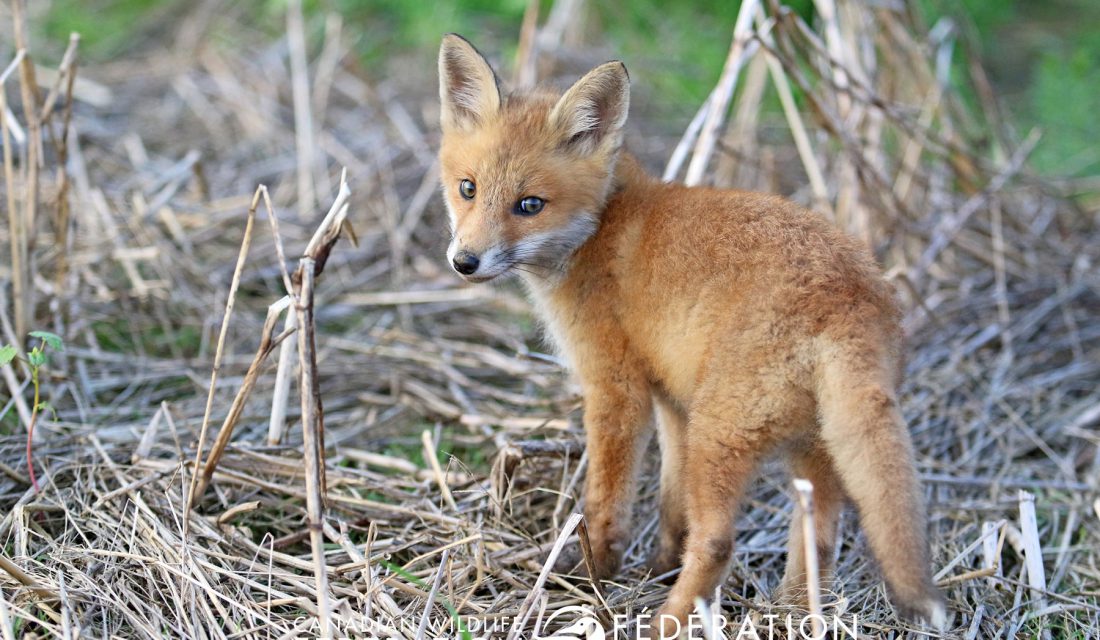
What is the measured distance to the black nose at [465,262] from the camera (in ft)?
12.1

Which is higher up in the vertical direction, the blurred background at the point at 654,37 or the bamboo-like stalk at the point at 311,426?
the bamboo-like stalk at the point at 311,426

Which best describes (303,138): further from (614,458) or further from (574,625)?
(574,625)

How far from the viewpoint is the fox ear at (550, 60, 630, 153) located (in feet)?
13.1

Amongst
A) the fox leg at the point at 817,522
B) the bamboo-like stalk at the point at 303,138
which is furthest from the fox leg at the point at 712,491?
the bamboo-like stalk at the point at 303,138

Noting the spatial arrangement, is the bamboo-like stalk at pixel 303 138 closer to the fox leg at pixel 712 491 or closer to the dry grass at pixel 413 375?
the dry grass at pixel 413 375

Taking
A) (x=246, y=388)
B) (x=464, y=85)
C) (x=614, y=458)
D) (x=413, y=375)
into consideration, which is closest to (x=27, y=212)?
(x=246, y=388)

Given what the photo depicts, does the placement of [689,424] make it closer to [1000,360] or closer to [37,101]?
[1000,360]

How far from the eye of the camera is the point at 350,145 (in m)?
8.10

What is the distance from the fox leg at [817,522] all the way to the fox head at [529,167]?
4.29ft

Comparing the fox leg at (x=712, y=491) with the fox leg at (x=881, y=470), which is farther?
the fox leg at (x=712, y=491)

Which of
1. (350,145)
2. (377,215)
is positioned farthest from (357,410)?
(350,145)

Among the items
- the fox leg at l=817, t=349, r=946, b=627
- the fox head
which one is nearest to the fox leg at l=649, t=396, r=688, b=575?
the fox head

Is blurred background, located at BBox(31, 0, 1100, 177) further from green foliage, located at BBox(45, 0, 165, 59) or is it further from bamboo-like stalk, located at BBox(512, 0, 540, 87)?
bamboo-like stalk, located at BBox(512, 0, 540, 87)

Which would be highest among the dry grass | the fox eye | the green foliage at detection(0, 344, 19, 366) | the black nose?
the fox eye
